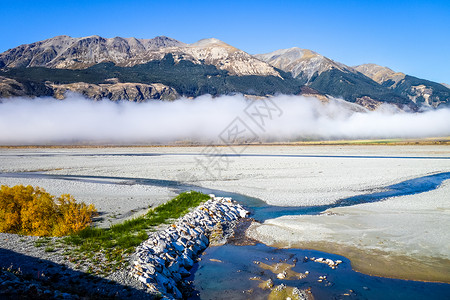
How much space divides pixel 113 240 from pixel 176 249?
2.71 m

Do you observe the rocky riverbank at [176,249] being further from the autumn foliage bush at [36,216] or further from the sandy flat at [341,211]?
the autumn foliage bush at [36,216]

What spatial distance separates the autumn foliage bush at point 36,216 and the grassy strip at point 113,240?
0.99 m

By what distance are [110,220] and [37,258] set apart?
6443 millimetres

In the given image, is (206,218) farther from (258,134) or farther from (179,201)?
(258,134)

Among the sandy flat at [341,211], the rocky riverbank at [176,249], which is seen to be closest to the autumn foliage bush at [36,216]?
the rocky riverbank at [176,249]

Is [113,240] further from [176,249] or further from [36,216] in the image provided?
[36,216]

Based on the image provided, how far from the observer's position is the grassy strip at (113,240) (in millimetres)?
10406

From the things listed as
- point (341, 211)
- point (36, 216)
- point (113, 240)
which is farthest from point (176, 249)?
point (341, 211)

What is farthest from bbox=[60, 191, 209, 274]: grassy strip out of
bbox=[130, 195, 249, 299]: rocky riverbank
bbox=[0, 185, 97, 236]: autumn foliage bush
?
bbox=[0, 185, 97, 236]: autumn foliage bush

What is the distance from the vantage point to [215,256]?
12656 mm

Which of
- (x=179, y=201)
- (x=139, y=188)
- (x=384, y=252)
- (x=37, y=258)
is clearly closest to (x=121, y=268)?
(x=37, y=258)

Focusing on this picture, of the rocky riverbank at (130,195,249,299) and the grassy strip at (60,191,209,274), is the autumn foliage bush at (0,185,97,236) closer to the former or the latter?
the grassy strip at (60,191,209,274)

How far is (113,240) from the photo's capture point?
1242cm

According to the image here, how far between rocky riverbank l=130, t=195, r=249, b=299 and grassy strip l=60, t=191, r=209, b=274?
0.58 m
